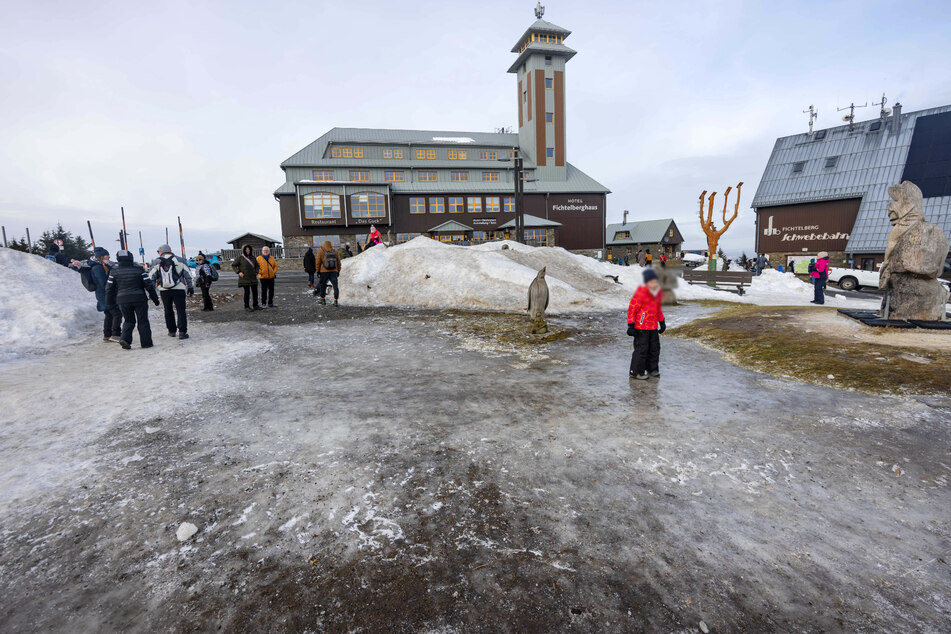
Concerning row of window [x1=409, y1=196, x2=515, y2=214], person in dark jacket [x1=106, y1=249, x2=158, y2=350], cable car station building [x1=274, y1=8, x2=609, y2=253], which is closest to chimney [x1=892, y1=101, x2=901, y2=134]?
cable car station building [x1=274, y1=8, x2=609, y2=253]

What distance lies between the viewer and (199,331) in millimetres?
10258

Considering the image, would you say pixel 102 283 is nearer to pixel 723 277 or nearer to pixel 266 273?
pixel 266 273

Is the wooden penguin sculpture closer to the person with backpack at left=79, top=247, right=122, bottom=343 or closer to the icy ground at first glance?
the icy ground

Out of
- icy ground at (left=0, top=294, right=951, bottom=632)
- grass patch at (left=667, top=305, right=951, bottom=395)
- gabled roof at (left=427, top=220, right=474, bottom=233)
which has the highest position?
gabled roof at (left=427, top=220, right=474, bottom=233)

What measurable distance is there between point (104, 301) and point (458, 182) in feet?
121

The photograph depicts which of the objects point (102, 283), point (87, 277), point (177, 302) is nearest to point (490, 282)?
point (177, 302)

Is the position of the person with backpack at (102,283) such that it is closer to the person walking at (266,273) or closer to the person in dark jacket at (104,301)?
the person in dark jacket at (104,301)

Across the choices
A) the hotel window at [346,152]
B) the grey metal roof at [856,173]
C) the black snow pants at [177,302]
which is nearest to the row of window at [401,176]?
the hotel window at [346,152]

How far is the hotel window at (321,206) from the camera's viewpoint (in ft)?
125

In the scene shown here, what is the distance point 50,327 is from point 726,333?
14.4 metres

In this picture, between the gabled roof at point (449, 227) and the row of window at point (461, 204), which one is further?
the row of window at point (461, 204)

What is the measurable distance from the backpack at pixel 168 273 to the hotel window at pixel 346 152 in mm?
35265

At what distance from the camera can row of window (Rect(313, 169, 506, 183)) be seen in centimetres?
3969

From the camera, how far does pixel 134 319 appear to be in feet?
27.6
